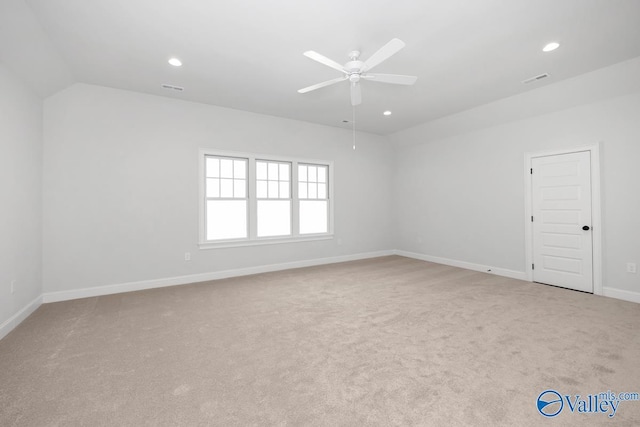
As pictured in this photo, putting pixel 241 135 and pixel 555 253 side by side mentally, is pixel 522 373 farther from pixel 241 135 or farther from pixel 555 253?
pixel 241 135

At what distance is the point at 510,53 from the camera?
10.0 feet

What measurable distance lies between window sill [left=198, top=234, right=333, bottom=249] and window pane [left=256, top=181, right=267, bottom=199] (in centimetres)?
80

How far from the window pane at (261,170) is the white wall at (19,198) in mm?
2927

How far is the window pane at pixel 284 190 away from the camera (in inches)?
214

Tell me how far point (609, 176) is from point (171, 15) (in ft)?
18.3

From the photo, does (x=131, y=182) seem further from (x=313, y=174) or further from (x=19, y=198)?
(x=313, y=174)

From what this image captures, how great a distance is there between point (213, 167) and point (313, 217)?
222 cm

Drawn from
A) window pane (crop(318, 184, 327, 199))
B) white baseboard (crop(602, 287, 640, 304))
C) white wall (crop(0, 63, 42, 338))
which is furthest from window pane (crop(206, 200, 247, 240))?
white baseboard (crop(602, 287, 640, 304))

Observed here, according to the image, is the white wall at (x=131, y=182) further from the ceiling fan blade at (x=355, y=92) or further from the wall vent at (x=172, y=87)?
the ceiling fan blade at (x=355, y=92)

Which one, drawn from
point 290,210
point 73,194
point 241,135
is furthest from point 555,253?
point 73,194

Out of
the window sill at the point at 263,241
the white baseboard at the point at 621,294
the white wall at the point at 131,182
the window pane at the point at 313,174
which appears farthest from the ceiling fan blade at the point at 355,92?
the white baseboard at the point at 621,294

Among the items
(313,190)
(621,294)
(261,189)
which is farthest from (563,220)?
(261,189)

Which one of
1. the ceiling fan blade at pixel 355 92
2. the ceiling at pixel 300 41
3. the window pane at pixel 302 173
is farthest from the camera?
the window pane at pixel 302 173

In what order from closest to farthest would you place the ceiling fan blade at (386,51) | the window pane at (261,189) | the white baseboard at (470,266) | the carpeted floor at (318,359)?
the carpeted floor at (318,359), the ceiling fan blade at (386,51), the white baseboard at (470,266), the window pane at (261,189)
